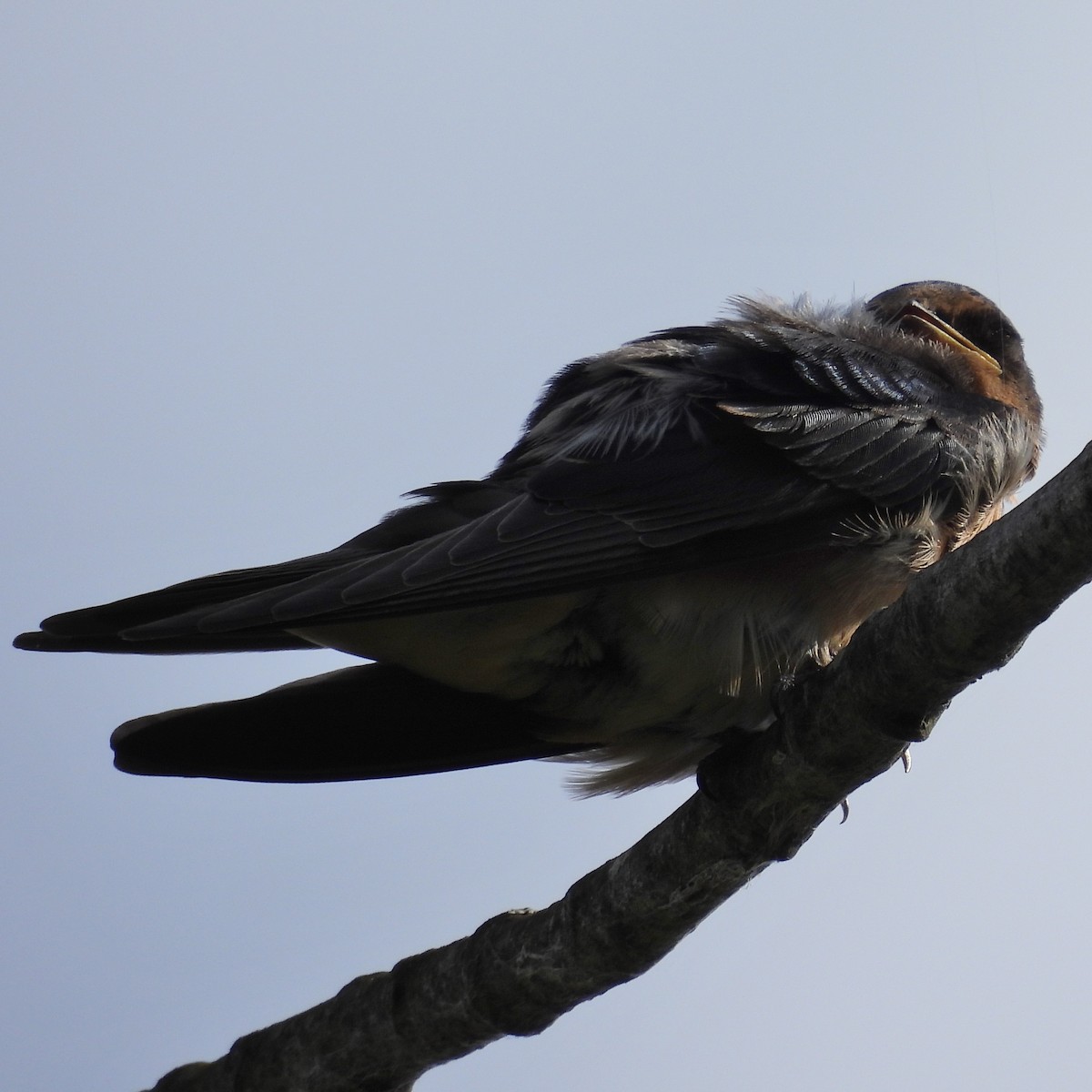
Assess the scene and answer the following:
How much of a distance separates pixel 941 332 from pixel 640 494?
6.24ft

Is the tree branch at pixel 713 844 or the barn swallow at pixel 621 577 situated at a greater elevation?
the barn swallow at pixel 621 577

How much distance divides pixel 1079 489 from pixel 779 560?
49.9 inches

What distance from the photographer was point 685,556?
150 inches

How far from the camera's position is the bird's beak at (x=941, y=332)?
5195 mm

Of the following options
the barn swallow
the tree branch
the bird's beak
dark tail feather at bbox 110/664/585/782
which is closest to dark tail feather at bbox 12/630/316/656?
the barn swallow

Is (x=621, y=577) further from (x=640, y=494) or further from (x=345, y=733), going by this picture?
(x=345, y=733)

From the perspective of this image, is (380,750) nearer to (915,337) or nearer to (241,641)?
(241,641)

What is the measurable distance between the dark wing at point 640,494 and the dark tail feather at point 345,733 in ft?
1.10

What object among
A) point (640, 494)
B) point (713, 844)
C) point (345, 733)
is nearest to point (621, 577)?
point (640, 494)

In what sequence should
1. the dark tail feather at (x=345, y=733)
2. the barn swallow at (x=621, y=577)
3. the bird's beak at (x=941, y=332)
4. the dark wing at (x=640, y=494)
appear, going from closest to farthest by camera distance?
1. the dark wing at (x=640, y=494)
2. the barn swallow at (x=621, y=577)
3. the dark tail feather at (x=345, y=733)
4. the bird's beak at (x=941, y=332)

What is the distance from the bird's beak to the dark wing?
0.63 m

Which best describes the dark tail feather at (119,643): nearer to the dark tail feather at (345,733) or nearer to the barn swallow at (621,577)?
the barn swallow at (621,577)

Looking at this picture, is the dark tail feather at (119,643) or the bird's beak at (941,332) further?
the bird's beak at (941,332)

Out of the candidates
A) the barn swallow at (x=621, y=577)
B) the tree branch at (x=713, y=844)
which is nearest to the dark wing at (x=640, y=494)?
the barn swallow at (x=621, y=577)
